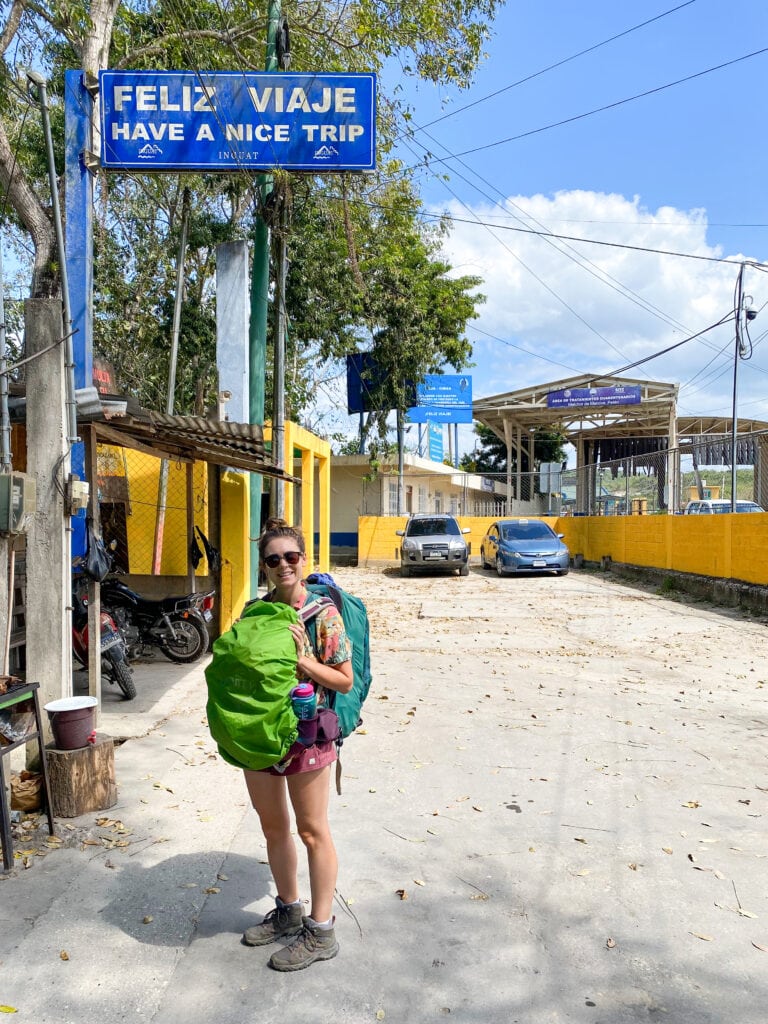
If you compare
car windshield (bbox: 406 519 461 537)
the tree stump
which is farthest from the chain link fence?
car windshield (bbox: 406 519 461 537)

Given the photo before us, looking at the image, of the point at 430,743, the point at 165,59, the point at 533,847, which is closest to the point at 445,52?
the point at 165,59

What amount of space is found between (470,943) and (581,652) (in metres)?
6.76

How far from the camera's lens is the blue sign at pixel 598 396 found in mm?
28859

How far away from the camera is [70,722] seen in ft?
13.8

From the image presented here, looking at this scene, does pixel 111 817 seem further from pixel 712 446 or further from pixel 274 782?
pixel 712 446

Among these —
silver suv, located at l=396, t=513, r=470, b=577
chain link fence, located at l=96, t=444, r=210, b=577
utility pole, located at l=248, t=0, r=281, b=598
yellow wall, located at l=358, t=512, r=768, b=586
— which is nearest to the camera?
chain link fence, located at l=96, t=444, r=210, b=577

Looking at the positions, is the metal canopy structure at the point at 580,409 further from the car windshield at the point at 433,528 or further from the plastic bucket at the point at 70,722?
the plastic bucket at the point at 70,722

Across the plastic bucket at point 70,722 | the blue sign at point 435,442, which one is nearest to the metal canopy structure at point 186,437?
the plastic bucket at point 70,722

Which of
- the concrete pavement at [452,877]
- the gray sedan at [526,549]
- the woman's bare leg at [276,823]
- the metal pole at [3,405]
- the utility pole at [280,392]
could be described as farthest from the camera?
the gray sedan at [526,549]

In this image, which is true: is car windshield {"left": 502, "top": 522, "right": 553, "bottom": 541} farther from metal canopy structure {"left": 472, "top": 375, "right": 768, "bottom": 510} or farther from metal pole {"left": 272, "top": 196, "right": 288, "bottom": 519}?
metal pole {"left": 272, "top": 196, "right": 288, "bottom": 519}

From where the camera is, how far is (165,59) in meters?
12.1

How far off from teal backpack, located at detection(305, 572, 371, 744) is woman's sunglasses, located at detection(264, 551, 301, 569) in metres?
0.11

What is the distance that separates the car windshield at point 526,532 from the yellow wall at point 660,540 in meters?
1.90

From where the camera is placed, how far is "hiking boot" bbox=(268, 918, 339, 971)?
9.45 feet
